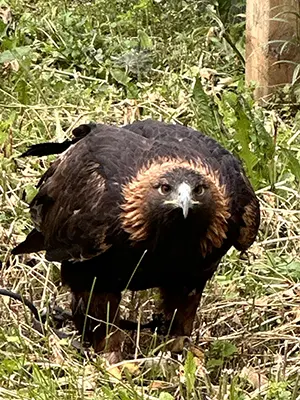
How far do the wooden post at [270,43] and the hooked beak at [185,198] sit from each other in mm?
3226

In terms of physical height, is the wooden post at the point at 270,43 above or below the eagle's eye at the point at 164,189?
below

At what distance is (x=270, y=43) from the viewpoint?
24.5 ft

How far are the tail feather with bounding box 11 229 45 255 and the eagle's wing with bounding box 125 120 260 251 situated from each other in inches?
29.9

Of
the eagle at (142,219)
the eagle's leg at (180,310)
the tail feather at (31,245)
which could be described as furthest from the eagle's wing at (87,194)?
the eagle's leg at (180,310)

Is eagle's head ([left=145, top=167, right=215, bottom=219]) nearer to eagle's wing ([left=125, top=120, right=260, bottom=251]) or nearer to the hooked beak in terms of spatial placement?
the hooked beak

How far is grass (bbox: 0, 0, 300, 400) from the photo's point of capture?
4.42 meters

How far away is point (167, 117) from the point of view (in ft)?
23.4

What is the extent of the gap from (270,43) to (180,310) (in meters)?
3.06

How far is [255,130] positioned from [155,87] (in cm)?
161

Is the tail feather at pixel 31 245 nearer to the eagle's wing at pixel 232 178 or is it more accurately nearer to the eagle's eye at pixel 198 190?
the eagle's wing at pixel 232 178

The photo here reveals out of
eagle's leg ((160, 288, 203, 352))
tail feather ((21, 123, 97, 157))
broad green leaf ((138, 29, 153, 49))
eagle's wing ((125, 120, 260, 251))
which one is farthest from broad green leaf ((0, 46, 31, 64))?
eagle's leg ((160, 288, 203, 352))

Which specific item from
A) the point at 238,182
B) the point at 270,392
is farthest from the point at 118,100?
the point at 270,392

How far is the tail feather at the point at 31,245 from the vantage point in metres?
5.22

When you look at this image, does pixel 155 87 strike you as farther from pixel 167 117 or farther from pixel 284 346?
pixel 284 346
